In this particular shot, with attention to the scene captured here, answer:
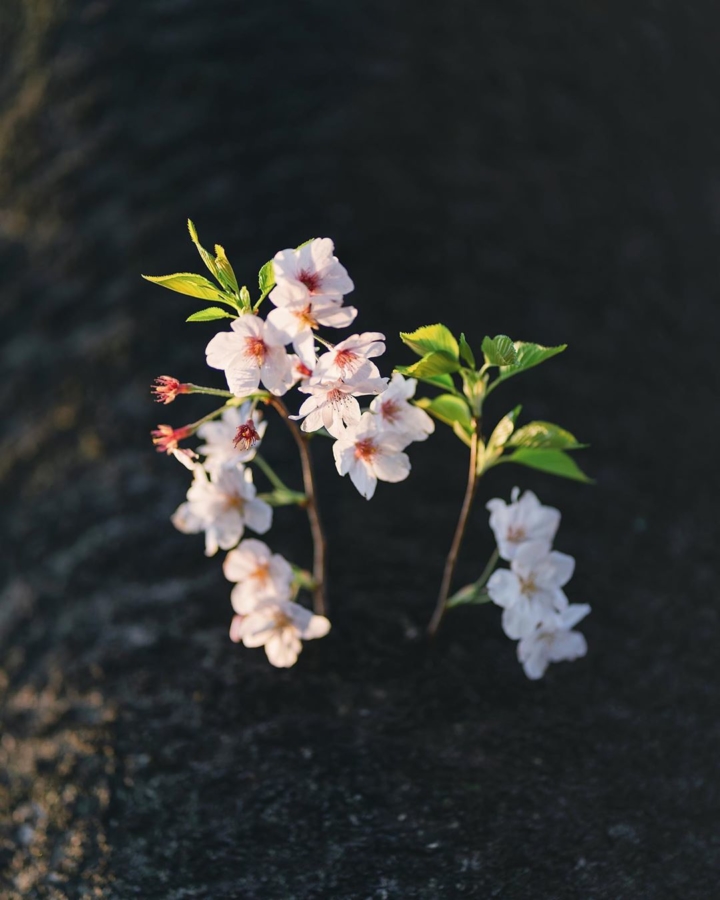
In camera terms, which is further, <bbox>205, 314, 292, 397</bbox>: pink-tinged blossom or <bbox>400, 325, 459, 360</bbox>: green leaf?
<bbox>400, 325, 459, 360</bbox>: green leaf

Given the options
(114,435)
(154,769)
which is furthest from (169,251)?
(154,769)

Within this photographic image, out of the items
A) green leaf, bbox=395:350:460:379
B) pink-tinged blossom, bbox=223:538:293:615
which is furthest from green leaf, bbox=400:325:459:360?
pink-tinged blossom, bbox=223:538:293:615

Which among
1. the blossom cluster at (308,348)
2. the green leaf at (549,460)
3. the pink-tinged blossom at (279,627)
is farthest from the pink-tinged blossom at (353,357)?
the pink-tinged blossom at (279,627)

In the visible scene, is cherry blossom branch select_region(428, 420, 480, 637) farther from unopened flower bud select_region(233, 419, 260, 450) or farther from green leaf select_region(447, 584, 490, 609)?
unopened flower bud select_region(233, 419, 260, 450)

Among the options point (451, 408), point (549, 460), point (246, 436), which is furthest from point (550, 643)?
point (246, 436)

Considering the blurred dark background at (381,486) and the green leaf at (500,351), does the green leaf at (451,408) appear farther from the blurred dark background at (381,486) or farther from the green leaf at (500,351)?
the blurred dark background at (381,486)

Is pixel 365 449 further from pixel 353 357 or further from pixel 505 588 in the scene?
pixel 505 588
